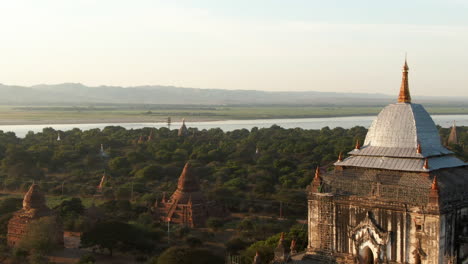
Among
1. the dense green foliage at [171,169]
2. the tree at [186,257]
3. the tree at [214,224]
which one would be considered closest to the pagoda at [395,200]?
the tree at [186,257]

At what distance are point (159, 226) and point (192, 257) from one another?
543 inches

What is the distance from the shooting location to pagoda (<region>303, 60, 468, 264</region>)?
20.4 m

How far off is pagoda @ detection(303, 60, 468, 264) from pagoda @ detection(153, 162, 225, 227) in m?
22.7

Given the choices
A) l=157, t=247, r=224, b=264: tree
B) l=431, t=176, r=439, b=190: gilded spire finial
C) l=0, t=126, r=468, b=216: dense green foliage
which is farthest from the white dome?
l=0, t=126, r=468, b=216: dense green foliage

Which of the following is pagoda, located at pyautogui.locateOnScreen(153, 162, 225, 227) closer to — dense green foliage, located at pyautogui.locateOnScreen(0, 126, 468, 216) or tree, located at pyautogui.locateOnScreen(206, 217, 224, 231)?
tree, located at pyautogui.locateOnScreen(206, 217, 224, 231)

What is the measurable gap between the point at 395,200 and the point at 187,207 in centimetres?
2635

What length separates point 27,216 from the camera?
3931 centimetres

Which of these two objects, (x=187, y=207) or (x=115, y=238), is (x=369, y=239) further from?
(x=187, y=207)

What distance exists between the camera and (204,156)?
7362cm

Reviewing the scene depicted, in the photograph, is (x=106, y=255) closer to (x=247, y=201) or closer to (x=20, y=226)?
(x=20, y=226)

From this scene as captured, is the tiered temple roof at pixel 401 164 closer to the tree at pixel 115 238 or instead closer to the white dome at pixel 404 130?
the white dome at pixel 404 130

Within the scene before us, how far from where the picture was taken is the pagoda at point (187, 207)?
147ft

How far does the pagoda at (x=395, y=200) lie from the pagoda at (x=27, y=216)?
2328 cm

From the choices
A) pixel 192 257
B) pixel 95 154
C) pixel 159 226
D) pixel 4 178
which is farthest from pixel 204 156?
pixel 192 257
